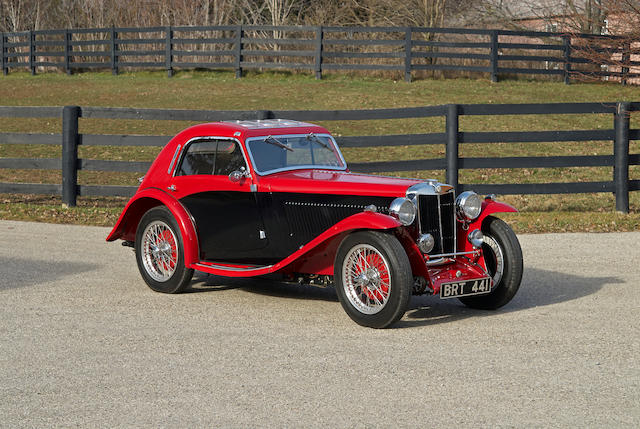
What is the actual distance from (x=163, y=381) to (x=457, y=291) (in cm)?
253

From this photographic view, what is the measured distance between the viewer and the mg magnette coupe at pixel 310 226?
7.18 meters

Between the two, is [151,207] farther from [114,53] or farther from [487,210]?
[114,53]

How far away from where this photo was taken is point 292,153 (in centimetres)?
850

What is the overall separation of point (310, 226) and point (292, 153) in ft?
3.13

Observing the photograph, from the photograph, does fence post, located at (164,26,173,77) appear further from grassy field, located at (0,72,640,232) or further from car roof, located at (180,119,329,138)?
car roof, located at (180,119,329,138)

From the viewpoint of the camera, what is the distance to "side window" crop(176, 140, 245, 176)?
8.44m

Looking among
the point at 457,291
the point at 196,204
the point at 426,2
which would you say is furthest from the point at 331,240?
the point at 426,2

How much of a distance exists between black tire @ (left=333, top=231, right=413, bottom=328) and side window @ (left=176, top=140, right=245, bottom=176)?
162cm

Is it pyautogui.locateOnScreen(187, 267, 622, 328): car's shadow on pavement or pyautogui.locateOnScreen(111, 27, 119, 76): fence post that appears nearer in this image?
pyautogui.locateOnScreen(187, 267, 622, 328): car's shadow on pavement

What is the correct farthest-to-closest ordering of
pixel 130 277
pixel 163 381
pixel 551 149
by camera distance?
pixel 551 149 < pixel 130 277 < pixel 163 381

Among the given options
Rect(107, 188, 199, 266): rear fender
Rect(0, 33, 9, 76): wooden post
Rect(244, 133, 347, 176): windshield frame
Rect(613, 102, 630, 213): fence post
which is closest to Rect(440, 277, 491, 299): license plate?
Rect(244, 133, 347, 176): windshield frame

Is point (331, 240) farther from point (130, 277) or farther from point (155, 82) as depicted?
point (155, 82)

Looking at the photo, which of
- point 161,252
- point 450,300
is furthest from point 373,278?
point 161,252

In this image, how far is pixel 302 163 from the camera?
852 centimetres
